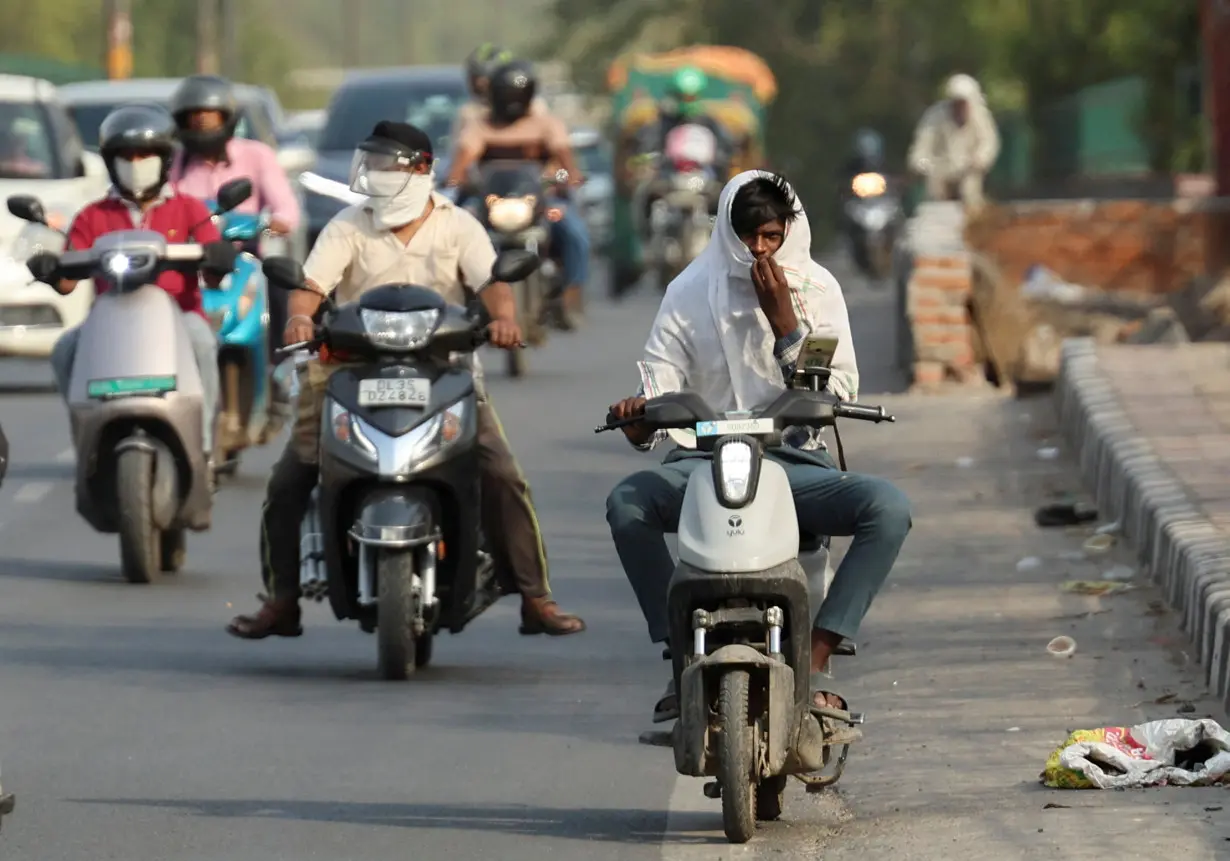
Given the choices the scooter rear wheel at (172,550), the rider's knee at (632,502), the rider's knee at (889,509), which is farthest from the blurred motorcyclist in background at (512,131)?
the rider's knee at (889,509)

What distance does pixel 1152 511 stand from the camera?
448 inches

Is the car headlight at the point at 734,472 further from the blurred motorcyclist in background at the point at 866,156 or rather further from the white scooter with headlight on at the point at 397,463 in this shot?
the blurred motorcyclist in background at the point at 866,156

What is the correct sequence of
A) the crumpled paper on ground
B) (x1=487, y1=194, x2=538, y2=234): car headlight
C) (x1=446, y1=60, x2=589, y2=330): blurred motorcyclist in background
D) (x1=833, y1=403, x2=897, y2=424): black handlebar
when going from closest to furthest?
(x1=833, y1=403, x2=897, y2=424): black handlebar < the crumpled paper on ground < (x1=487, y1=194, x2=538, y2=234): car headlight < (x1=446, y1=60, x2=589, y2=330): blurred motorcyclist in background

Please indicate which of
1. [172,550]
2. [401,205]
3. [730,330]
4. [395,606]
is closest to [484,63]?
[172,550]

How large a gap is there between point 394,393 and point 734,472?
103 inches

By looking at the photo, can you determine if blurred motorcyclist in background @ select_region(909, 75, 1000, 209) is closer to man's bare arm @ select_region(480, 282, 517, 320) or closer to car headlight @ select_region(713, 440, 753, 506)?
man's bare arm @ select_region(480, 282, 517, 320)

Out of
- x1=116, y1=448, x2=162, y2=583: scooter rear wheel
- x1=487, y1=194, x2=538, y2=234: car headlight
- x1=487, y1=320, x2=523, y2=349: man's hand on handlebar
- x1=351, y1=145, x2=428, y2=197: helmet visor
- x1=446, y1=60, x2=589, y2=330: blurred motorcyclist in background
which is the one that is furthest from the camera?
x1=446, y1=60, x2=589, y2=330: blurred motorcyclist in background

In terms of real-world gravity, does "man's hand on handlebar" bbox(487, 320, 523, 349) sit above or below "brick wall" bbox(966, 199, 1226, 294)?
above

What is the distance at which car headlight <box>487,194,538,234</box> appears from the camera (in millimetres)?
20000

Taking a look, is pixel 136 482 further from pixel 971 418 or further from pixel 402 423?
pixel 971 418

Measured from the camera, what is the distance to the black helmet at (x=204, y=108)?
13969mm

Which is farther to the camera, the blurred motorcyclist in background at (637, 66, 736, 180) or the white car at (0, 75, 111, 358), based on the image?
the blurred motorcyclist in background at (637, 66, 736, 180)

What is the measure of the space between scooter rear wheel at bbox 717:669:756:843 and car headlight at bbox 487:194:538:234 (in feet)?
42.4

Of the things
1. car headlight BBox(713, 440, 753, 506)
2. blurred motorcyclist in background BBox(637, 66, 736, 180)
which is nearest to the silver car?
blurred motorcyclist in background BBox(637, 66, 736, 180)
